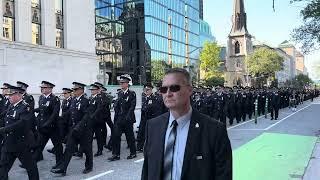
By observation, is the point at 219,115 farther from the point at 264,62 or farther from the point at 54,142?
the point at 264,62

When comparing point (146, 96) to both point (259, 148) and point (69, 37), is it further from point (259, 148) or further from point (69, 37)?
point (69, 37)

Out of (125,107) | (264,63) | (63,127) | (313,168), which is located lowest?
(313,168)

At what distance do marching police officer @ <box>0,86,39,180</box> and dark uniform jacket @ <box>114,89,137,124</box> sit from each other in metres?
3.54

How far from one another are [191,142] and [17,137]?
4892 millimetres

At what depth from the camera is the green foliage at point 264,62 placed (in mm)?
90688

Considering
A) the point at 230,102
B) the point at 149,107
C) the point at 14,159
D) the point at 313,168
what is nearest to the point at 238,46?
the point at 230,102

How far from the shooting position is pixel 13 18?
3334 cm

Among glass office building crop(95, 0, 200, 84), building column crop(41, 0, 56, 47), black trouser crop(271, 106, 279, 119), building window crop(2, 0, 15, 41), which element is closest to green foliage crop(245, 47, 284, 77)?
glass office building crop(95, 0, 200, 84)

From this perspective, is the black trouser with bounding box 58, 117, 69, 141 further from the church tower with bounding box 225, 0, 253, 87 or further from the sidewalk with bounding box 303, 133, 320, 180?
the church tower with bounding box 225, 0, 253, 87

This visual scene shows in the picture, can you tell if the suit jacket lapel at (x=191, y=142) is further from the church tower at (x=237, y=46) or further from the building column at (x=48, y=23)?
the church tower at (x=237, y=46)

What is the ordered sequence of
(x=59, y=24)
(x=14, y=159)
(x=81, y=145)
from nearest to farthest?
1. (x=14, y=159)
2. (x=81, y=145)
3. (x=59, y=24)

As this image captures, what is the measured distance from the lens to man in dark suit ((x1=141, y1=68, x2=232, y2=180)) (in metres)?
3.03

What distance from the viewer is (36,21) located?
116 feet

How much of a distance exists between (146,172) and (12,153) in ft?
14.8
